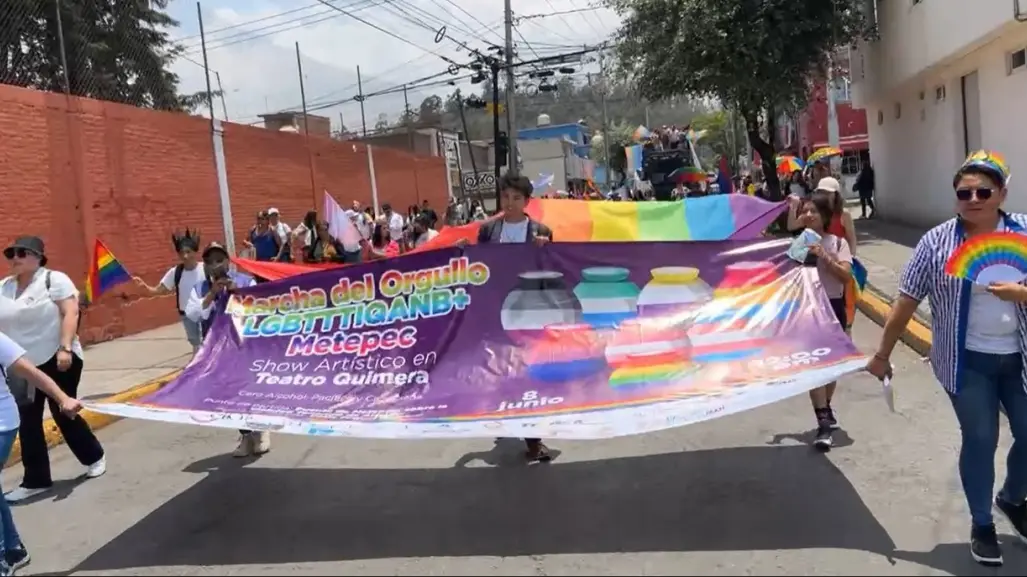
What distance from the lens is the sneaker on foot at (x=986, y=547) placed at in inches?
157

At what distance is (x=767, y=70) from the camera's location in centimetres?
1961

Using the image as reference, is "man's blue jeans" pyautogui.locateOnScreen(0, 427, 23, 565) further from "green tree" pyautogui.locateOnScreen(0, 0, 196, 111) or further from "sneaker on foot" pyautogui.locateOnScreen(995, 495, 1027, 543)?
"green tree" pyautogui.locateOnScreen(0, 0, 196, 111)

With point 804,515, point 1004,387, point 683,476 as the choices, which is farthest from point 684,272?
point 1004,387

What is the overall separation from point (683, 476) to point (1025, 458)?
1979mm

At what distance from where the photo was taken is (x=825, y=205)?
596cm

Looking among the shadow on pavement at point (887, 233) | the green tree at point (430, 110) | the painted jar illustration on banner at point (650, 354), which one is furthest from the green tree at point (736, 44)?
the green tree at point (430, 110)

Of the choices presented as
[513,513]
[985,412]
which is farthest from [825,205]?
[513,513]

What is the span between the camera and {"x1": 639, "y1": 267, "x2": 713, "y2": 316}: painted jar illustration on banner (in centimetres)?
566

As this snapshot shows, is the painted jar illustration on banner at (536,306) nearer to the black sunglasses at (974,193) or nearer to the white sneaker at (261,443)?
the white sneaker at (261,443)

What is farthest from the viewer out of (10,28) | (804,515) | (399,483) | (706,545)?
(10,28)

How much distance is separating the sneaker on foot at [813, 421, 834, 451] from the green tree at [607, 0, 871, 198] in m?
14.3

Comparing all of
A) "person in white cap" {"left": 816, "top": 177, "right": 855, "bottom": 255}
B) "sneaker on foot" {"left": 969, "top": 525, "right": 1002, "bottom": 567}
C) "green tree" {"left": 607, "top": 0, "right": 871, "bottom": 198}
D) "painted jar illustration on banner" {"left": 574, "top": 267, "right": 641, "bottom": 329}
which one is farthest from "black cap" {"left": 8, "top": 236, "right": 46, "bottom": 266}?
"green tree" {"left": 607, "top": 0, "right": 871, "bottom": 198}

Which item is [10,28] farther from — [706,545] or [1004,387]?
[1004,387]

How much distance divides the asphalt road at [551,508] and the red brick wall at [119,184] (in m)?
5.83
